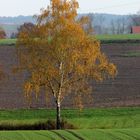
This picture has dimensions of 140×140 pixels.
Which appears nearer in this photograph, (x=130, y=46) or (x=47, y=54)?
(x=47, y=54)

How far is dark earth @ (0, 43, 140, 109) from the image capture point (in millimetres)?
49062

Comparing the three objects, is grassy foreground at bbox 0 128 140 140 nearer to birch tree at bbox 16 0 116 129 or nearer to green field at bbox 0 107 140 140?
green field at bbox 0 107 140 140

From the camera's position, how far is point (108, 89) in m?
56.0

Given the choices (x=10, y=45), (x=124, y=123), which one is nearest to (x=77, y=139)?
(x=124, y=123)

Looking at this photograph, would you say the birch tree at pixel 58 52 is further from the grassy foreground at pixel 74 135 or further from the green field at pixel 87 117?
the grassy foreground at pixel 74 135

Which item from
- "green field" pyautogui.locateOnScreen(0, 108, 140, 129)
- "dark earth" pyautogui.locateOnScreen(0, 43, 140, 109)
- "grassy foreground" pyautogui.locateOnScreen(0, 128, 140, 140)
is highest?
"grassy foreground" pyautogui.locateOnScreen(0, 128, 140, 140)

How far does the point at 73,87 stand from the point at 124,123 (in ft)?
16.4

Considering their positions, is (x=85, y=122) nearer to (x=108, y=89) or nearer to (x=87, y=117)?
(x=87, y=117)

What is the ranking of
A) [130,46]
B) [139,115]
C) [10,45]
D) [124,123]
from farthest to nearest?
[10,45], [130,46], [139,115], [124,123]

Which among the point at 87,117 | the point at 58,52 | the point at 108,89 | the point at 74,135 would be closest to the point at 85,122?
the point at 87,117

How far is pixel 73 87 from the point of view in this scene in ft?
136

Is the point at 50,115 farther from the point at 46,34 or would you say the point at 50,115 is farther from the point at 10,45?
the point at 10,45

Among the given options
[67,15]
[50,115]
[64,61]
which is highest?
[67,15]

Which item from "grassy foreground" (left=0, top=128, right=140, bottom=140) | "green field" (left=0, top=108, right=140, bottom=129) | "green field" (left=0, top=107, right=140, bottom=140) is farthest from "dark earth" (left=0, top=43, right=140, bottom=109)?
"grassy foreground" (left=0, top=128, right=140, bottom=140)
